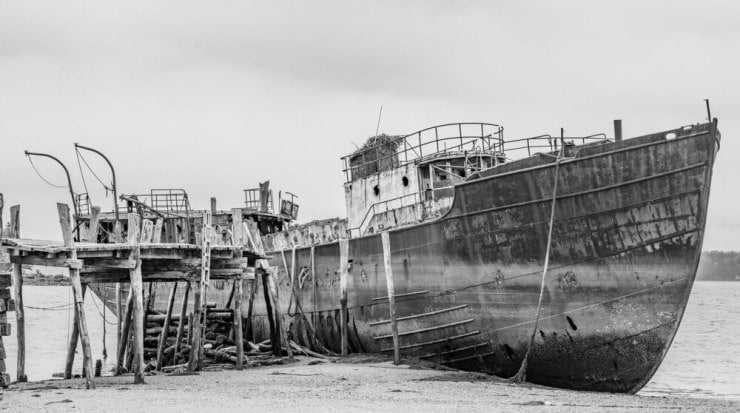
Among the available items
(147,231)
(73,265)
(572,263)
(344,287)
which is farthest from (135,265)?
(572,263)

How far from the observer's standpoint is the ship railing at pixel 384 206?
23.1 meters

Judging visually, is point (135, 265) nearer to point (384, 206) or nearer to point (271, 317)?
point (271, 317)

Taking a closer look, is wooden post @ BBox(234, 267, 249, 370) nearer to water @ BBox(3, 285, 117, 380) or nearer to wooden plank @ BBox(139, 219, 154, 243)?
wooden plank @ BBox(139, 219, 154, 243)

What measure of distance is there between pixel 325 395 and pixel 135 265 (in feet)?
15.5

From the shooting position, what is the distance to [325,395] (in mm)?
15430

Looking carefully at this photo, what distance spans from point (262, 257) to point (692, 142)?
10.4 meters

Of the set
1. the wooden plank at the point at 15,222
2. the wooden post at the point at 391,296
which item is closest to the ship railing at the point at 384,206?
the wooden post at the point at 391,296

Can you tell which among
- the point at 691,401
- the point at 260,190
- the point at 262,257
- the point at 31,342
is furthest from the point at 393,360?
the point at 31,342

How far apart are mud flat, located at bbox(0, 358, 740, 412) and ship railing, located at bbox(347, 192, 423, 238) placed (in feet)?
17.0

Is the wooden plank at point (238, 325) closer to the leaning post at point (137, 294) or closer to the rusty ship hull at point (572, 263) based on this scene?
the leaning post at point (137, 294)

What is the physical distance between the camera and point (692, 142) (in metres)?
17.4

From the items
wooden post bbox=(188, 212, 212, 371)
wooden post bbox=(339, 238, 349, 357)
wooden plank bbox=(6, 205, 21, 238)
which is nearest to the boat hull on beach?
wooden post bbox=(339, 238, 349, 357)

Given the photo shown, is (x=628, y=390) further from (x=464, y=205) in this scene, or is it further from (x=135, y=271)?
(x=135, y=271)

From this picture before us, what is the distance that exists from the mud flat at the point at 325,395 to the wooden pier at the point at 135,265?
40.9 inches
